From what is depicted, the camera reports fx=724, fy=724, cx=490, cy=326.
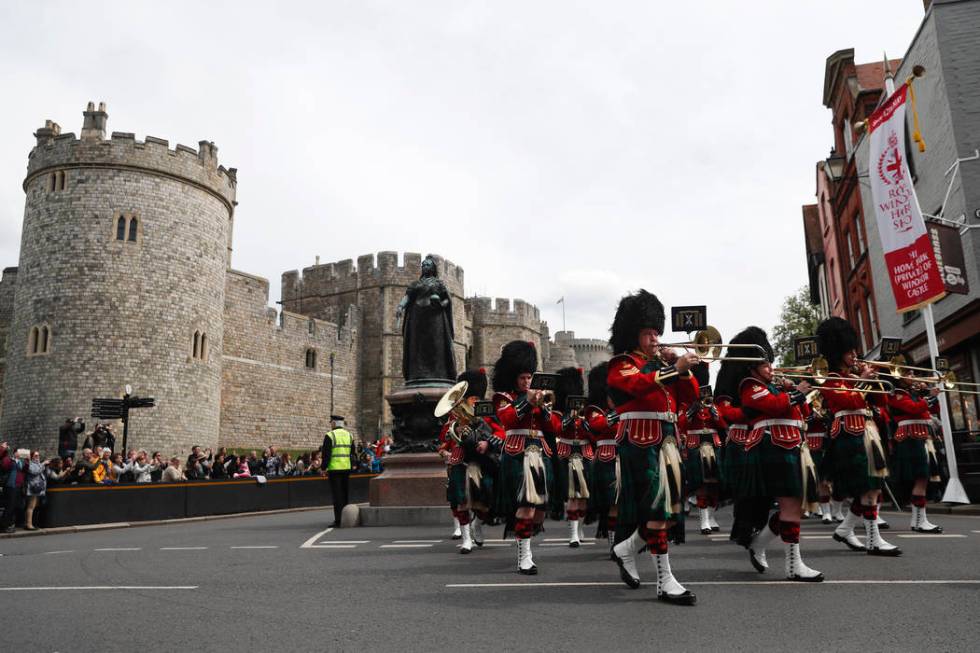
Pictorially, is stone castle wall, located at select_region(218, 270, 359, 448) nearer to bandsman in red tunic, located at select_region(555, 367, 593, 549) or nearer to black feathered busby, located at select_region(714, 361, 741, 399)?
bandsman in red tunic, located at select_region(555, 367, 593, 549)

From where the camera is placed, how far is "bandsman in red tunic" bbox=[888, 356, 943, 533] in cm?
905

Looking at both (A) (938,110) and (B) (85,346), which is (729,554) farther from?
(B) (85,346)

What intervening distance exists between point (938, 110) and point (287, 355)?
107 ft

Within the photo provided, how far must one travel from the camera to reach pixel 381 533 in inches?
434

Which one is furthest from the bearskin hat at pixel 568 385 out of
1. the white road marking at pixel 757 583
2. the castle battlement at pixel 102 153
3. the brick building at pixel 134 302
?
the castle battlement at pixel 102 153

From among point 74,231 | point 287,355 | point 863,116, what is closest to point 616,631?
point 863,116

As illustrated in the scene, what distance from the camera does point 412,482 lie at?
12422 mm

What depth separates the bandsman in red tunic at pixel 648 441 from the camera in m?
5.32

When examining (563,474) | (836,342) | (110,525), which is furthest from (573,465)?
(110,525)

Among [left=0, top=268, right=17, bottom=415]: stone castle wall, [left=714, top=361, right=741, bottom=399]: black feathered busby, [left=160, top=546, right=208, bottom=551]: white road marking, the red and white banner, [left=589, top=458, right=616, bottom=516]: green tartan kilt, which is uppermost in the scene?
[left=0, top=268, right=17, bottom=415]: stone castle wall

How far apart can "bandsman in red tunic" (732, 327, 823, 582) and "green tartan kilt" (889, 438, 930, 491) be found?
357cm

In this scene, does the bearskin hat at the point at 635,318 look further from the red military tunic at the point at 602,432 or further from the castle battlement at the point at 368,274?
the castle battlement at the point at 368,274

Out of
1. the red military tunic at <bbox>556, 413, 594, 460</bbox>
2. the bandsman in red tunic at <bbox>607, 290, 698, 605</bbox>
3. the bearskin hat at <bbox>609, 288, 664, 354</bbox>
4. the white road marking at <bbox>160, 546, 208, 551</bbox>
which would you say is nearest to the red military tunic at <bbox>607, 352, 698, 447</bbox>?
the bandsman in red tunic at <bbox>607, 290, 698, 605</bbox>

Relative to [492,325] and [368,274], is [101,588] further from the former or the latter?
[492,325]
